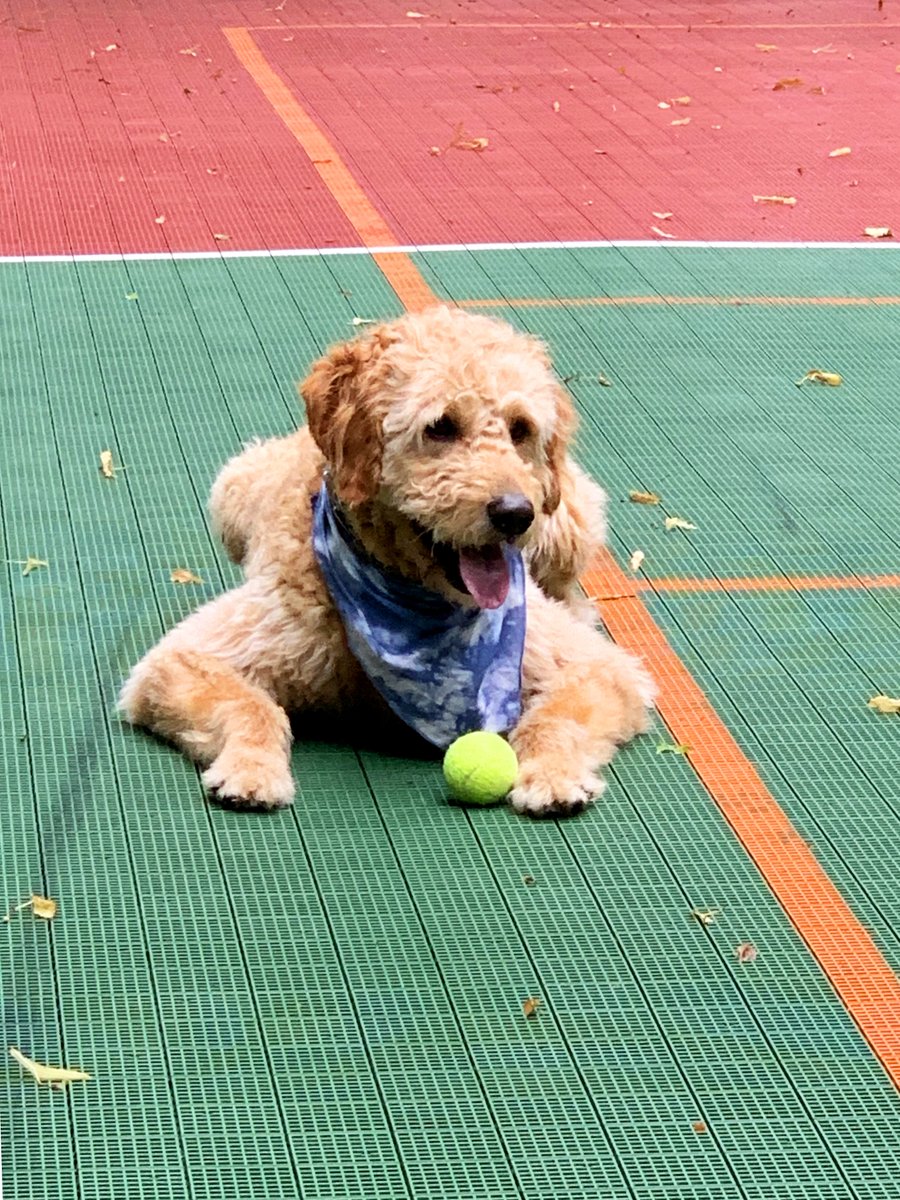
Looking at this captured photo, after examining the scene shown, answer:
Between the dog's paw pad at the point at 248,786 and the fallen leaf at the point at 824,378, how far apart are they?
427 cm

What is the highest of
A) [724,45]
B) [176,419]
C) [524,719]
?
[524,719]

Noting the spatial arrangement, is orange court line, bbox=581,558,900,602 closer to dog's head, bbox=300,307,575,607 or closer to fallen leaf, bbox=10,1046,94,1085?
dog's head, bbox=300,307,575,607

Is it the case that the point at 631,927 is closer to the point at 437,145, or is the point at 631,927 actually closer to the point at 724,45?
the point at 437,145

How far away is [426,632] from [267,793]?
65 cm

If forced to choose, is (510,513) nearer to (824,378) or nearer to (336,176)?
(824,378)

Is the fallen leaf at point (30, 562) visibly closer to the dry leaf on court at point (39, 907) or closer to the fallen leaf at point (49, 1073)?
the dry leaf on court at point (39, 907)

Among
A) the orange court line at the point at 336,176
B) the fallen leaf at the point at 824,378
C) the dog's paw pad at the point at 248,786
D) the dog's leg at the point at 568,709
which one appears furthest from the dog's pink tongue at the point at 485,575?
the orange court line at the point at 336,176

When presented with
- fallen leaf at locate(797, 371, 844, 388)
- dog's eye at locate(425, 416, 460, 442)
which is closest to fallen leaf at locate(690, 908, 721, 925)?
dog's eye at locate(425, 416, 460, 442)

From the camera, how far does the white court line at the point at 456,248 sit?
33.1ft

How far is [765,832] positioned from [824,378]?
391 cm

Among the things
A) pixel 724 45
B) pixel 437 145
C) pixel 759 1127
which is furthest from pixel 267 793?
pixel 724 45

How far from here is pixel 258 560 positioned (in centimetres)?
592

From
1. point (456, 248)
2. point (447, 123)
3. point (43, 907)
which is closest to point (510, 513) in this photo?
point (43, 907)

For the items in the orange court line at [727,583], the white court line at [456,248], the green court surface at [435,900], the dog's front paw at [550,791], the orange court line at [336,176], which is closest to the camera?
the green court surface at [435,900]
